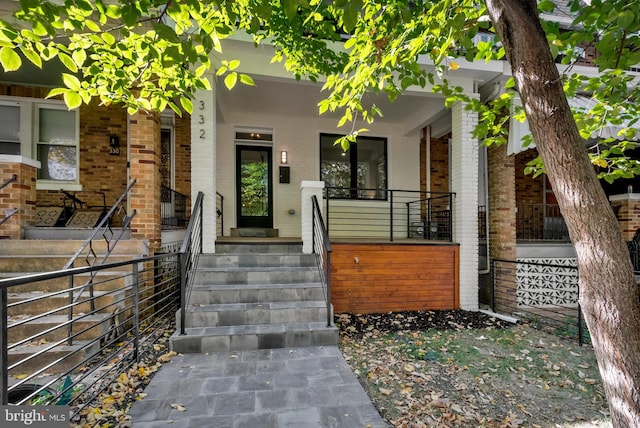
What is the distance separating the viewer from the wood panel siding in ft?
16.3

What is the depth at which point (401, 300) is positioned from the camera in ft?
16.9

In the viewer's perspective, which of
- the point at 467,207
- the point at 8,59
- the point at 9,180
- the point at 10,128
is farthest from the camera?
the point at 10,128

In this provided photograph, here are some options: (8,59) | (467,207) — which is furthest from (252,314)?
(467,207)

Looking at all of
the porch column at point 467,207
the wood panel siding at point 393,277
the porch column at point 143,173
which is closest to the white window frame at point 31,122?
the porch column at point 143,173

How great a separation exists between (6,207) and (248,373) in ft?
13.2

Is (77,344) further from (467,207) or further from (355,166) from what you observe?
(355,166)

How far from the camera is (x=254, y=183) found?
7172 millimetres

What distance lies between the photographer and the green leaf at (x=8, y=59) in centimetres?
159

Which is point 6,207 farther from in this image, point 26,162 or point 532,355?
Answer: point 532,355

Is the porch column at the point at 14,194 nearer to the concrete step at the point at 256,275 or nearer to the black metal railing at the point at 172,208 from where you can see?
the black metal railing at the point at 172,208

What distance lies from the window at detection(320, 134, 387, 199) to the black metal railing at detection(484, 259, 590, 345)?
3135mm

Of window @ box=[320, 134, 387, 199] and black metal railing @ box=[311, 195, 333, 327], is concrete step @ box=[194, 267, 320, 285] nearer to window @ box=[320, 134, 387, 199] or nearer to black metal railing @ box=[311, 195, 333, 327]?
black metal railing @ box=[311, 195, 333, 327]

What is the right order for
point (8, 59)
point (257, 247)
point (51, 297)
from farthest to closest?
point (257, 247) → point (51, 297) → point (8, 59)

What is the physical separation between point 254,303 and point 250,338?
25.2 inches
